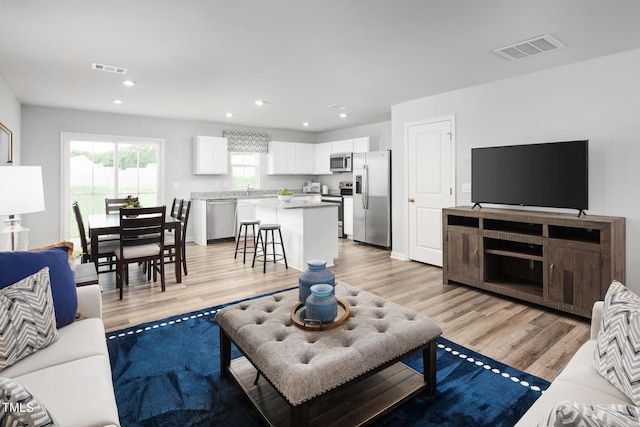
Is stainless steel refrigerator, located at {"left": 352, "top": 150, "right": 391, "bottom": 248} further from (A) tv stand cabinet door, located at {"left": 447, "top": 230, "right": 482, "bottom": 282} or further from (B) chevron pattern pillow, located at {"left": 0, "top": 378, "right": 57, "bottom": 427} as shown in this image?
(B) chevron pattern pillow, located at {"left": 0, "top": 378, "right": 57, "bottom": 427}

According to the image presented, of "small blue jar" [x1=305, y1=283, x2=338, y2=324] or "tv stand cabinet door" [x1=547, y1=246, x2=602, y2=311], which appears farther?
"tv stand cabinet door" [x1=547, y1=246, x2=602, y2=311]

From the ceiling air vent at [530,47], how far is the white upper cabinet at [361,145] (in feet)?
12.7

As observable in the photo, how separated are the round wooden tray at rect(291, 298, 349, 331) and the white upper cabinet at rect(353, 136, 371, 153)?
538 cm

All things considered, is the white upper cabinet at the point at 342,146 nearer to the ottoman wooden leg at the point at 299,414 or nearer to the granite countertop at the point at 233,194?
the granite countertop at the point at 233,194

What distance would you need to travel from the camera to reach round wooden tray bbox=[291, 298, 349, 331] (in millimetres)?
1886

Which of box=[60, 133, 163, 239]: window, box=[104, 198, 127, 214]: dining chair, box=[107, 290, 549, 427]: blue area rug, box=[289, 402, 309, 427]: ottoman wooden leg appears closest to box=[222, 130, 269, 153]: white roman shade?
box=[60, 133, 163, 239]: window

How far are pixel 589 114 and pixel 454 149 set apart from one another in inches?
58.9

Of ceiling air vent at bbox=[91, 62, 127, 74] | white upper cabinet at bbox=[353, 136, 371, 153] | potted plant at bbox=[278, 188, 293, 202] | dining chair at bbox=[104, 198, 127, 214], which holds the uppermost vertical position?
ceiling air vent at bbox=[91, 62, 127, 74]

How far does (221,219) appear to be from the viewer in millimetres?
6980

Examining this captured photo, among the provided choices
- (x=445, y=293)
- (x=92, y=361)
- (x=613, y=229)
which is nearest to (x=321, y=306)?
(x=92, y=361)

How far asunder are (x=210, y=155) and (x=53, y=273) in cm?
549

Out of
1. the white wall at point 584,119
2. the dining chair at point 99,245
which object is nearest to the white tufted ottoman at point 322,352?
the dining chair at point 99,245

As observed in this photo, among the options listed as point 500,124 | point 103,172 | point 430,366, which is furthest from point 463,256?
point 103,172

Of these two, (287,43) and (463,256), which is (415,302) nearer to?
(463,256)
